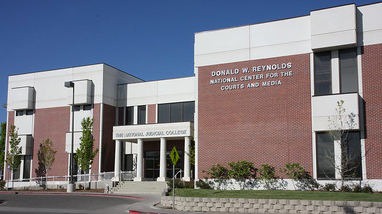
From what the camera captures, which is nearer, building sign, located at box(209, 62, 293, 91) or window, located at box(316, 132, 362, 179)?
window, located at box(316, 132, 362, 179)

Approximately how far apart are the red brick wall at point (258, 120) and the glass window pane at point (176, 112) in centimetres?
908

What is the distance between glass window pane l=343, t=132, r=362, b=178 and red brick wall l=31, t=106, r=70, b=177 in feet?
87.1

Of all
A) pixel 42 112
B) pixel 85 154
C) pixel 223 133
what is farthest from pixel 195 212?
pixel 42 112

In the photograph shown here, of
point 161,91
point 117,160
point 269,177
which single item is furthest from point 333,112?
point 117,160

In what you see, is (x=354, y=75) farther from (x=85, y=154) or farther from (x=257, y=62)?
(x=85, y=154)

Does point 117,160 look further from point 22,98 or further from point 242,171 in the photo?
point 22,98

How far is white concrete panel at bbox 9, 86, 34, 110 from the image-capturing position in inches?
1753

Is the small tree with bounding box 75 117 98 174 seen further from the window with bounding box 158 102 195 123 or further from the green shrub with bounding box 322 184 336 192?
the green shrub with bounding box 322 184 336 192

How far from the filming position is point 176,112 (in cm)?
4097

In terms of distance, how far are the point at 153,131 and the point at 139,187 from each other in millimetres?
5335

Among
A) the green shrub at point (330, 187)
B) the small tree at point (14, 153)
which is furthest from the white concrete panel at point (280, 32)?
the small tree at point (14, 153)

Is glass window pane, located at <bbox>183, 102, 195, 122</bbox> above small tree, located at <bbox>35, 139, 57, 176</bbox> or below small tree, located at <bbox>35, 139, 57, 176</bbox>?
above

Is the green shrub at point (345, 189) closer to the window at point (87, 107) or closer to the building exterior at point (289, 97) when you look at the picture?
the building exterior at point (289, 97)

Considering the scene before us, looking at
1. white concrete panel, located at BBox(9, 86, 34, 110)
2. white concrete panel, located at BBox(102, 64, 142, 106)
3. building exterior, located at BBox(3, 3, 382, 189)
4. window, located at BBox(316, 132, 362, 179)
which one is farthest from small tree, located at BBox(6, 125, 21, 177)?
window, located at BBox(316, 132, 362, 179)
